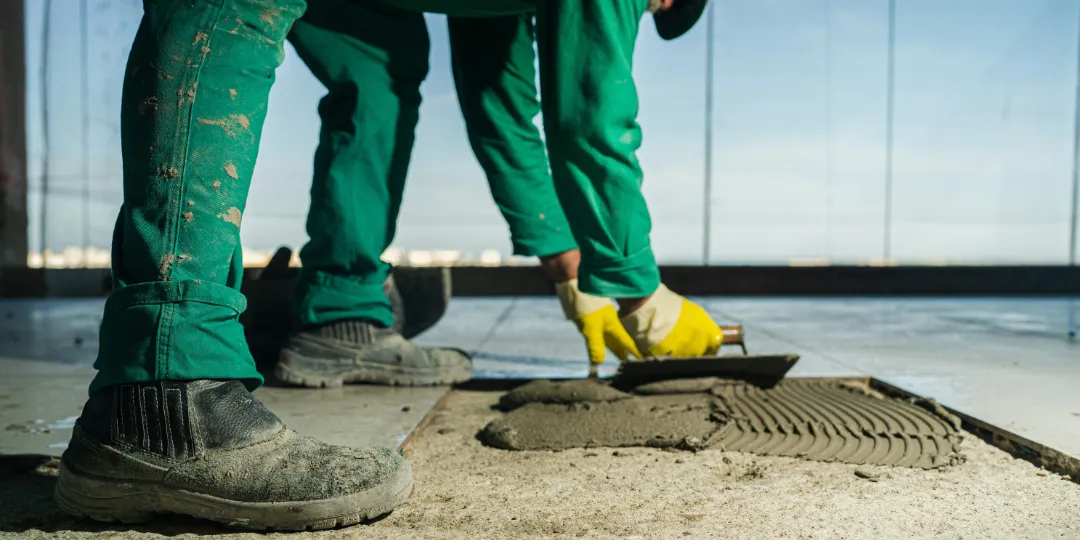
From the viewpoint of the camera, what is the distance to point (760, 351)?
1.95 metres

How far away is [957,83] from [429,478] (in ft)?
13.0

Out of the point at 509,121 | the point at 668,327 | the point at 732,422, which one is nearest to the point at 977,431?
the point at 732,422

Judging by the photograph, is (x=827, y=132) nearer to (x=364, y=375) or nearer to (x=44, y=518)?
(x=364, y=375)

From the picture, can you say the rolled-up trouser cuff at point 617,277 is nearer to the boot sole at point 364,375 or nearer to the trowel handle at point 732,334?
the trowel handle at point 732,334

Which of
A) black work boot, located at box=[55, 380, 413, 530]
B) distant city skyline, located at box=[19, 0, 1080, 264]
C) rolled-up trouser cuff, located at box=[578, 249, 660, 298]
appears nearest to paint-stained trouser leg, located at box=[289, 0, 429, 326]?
rolled-up trouser cuff, located at box=[578, 249, 660, 298]

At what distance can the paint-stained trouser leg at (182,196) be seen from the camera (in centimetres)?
77

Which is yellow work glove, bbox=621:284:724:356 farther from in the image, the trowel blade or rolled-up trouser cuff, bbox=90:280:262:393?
rolled-up trouser cuff, bbox=90:280:262:393

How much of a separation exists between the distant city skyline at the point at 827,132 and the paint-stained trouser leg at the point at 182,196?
10.6ft

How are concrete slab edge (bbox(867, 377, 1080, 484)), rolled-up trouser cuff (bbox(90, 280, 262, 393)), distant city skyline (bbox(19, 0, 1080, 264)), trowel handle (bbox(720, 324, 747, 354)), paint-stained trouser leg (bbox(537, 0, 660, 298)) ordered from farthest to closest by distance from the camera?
distant city skyline (bbox(19, 0, 1080, 264)), trowel handle (bbox(720, 324, 747, 354)), paint-stained trouser leg (bbox(537, 0, 660, 298)), concrete slab edge (bbox(867, 377, 1080, 484)), rolled-up trouser cuff (bbox(90, 280, 262, 393))

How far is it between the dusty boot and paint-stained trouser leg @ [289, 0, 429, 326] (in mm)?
28

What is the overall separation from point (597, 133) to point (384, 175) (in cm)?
52

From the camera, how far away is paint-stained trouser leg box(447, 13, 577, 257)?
1.57 metres

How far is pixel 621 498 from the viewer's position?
877 mm

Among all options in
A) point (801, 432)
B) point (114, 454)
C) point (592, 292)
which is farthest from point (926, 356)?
point (114, 454)
